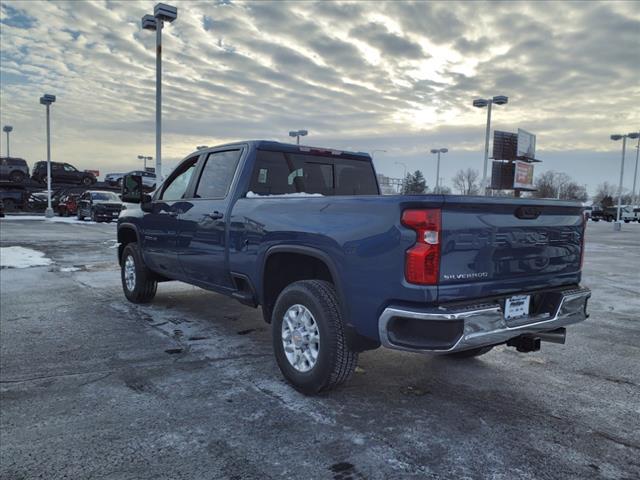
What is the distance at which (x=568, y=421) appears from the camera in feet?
10.9

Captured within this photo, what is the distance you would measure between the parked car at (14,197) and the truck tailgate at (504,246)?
36.5m

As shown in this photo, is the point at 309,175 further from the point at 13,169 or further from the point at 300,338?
the point at 13,169

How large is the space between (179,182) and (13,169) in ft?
125

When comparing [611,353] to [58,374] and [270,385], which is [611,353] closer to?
[270,385]

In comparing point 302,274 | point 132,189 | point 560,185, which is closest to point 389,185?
point 302,274

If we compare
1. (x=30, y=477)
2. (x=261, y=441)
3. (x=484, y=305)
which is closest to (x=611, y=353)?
(x=484, y=305)

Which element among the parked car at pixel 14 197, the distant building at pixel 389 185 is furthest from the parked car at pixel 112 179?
the distant building at pixel 389 185

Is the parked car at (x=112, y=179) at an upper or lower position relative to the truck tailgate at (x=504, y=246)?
upper

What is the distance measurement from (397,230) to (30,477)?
2.46 m

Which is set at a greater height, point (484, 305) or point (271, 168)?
point (271, 168)

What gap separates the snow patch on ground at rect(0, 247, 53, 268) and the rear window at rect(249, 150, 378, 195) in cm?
779

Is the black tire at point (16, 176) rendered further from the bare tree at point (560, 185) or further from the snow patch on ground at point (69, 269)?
the bare tree at point (560, 185)

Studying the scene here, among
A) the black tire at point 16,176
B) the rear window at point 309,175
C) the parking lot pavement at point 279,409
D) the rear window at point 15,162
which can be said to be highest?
the rear window at point 15,162

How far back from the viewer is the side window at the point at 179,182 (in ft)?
18.6
